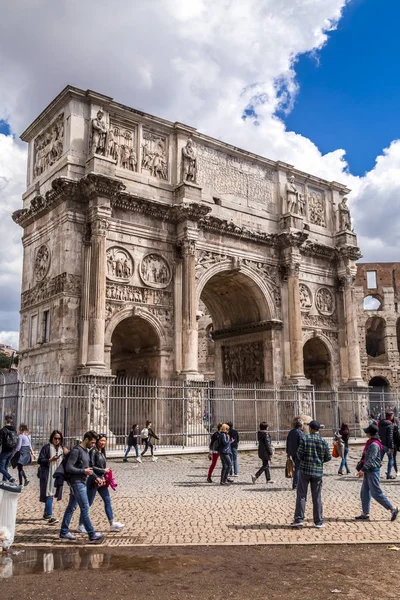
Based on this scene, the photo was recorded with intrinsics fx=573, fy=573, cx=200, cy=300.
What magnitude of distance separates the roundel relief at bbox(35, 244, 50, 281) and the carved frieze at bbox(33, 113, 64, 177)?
126 inches

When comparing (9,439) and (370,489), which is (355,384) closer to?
(370,489)

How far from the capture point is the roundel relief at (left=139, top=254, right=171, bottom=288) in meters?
20.6

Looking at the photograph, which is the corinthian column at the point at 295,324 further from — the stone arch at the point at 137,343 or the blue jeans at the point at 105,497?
the blue jeans at the point at 105,497

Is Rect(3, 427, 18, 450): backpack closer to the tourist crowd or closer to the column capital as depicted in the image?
the tourist crowd

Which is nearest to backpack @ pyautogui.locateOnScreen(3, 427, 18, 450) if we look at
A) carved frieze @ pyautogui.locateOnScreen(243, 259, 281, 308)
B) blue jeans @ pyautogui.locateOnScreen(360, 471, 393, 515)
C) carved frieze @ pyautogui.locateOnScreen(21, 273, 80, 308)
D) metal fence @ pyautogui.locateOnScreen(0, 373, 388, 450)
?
metal fence @ pyautogui.locateOnScreen(0, 373, 388, 450)

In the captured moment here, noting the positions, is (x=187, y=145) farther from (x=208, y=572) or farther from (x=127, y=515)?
(x=208, y=572)

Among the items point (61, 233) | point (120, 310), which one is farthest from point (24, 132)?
point (120, 310)

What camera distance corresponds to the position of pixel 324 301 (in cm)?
2686

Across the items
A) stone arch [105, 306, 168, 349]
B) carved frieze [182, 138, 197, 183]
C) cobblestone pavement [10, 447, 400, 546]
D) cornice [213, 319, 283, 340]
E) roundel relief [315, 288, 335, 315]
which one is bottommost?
cobblestone pavement [10, 447, 400, 546]

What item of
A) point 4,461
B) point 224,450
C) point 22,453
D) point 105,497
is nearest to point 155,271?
point 224,450

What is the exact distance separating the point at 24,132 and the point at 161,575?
21223mm

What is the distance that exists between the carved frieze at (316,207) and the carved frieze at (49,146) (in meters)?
12.2

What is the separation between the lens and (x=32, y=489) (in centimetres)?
1095

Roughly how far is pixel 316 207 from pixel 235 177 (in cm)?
531
